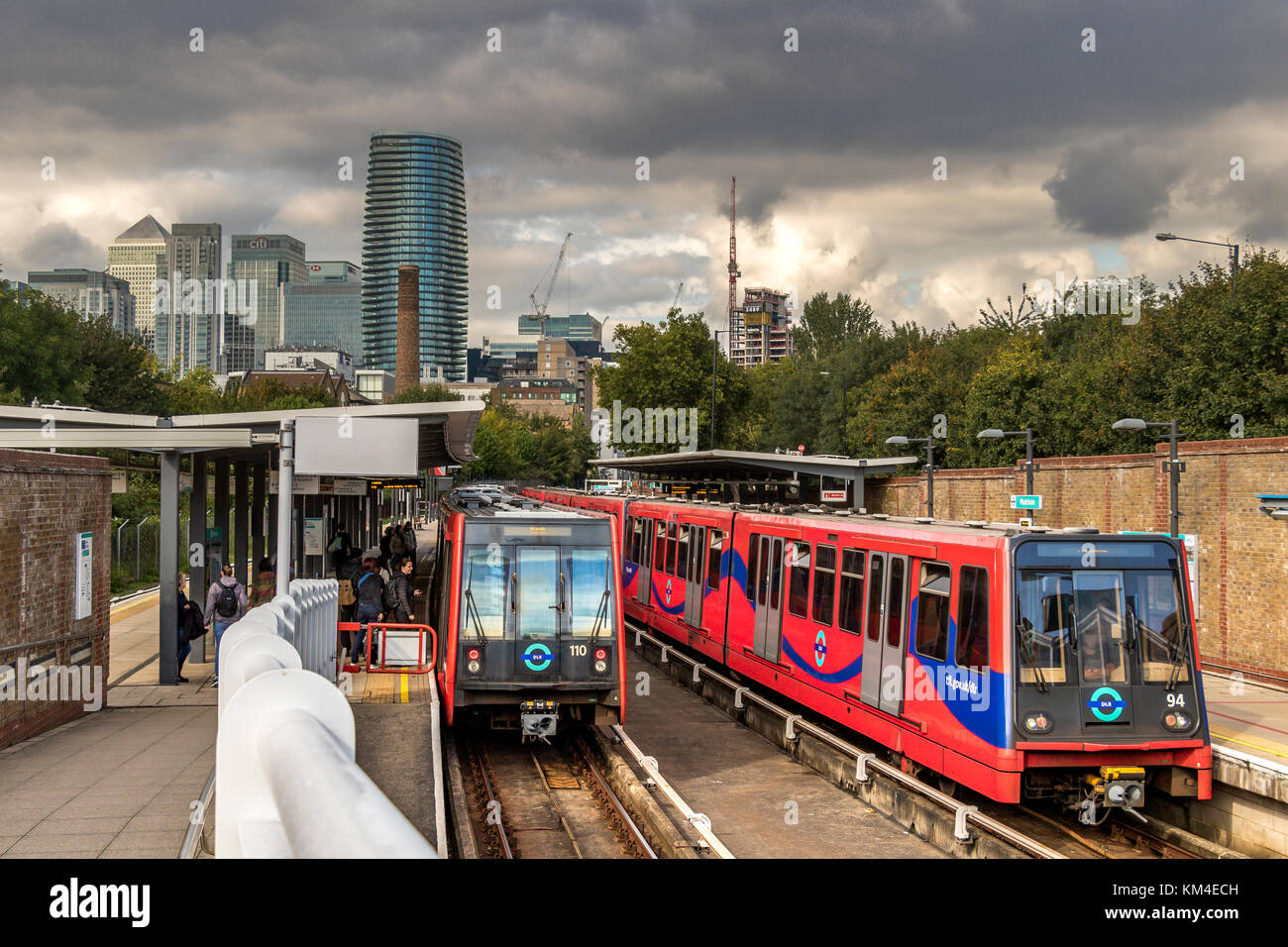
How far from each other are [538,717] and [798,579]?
4223mm

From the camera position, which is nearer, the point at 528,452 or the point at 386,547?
the point at 386,547

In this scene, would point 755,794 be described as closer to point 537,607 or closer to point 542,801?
point 542,801

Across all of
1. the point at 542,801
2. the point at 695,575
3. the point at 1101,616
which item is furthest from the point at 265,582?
the point at 1101,616

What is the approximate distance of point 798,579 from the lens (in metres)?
15.6

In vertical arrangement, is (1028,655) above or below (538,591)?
below

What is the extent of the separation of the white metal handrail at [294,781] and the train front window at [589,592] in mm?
8420

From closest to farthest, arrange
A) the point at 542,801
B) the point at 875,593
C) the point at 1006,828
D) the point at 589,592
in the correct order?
the point at 1006,828, the point at 542,801, the point at 875,593, the point at 589,592

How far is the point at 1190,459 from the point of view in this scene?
21.3 metres

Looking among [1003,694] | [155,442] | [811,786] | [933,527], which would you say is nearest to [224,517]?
[155,442]

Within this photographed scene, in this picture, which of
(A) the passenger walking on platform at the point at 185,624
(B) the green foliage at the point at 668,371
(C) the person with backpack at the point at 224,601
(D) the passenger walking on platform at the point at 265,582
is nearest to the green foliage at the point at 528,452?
(B) the green foliage at the point at 668,371

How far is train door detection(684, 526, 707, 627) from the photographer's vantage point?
20.5 metres
